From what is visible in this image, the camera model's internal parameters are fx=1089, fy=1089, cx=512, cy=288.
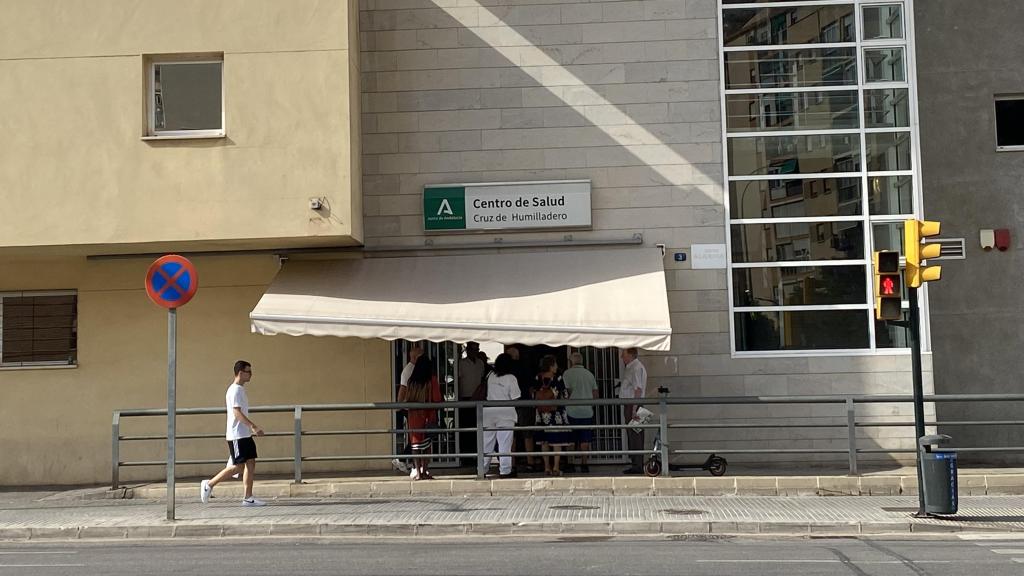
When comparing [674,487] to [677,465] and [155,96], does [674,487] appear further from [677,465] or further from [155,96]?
[155,96]

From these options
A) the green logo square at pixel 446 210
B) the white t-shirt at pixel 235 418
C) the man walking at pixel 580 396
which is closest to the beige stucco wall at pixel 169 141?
the green logo square at pixel 446 210

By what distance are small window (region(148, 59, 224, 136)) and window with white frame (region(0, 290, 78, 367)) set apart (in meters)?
3.39

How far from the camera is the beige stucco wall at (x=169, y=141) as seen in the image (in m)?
14.5

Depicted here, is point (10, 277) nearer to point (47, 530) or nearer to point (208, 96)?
point (208, 96)

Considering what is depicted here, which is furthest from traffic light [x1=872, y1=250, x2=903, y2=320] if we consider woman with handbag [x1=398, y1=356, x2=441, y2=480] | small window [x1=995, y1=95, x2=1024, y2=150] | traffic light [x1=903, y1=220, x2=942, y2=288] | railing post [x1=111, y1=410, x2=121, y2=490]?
railing post [x1=111, y1=410, x2=121, y2=490]

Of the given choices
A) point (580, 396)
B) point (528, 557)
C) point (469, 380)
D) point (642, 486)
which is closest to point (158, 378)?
point (469, 380)

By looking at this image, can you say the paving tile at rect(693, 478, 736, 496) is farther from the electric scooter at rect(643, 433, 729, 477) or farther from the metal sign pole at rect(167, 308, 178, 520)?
the metal sign pole at rect(167, 308, 178, 520)

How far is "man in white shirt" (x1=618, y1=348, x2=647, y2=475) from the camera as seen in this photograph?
47.9ft

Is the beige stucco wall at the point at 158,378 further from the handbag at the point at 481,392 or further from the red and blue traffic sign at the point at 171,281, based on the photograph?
Result: the red and blue traffic sign at the point at 171,281

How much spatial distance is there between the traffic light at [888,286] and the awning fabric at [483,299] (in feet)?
8.78

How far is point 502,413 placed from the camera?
47.6 ft

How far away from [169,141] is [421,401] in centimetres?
486

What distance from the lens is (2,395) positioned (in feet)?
52.7

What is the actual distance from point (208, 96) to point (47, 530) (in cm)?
623
